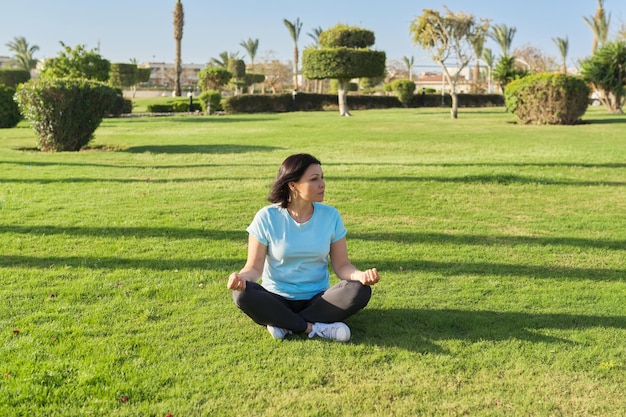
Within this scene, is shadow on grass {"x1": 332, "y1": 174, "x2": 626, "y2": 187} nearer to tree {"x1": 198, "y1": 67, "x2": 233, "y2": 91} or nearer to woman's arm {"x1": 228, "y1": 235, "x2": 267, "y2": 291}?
woman's arm {"x1": 228, "y1": 235, "x2": 267, "y2": 291}

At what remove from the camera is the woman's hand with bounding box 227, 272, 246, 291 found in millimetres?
3322

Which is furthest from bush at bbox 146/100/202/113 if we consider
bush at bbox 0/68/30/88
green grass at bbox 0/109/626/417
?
green grass at bbox 0/109/626/417

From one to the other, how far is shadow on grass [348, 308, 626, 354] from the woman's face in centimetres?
81

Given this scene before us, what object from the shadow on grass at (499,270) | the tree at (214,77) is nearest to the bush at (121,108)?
the tree at (214,77)

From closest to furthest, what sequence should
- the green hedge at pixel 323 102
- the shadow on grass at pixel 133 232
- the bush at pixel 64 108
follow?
1. the shadow on grass at pixel 133 232
2. the bush at pixel 64 108
3. the green hedge at pixel 323 102

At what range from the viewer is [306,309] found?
3.68 metres

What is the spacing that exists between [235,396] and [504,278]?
8.55 feet

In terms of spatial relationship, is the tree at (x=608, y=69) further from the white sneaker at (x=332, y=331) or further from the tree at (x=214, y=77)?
the white sneaker at (x=332, y=331)

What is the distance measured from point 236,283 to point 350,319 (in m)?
0.87

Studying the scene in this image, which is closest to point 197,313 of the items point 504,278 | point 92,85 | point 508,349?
point 508,349

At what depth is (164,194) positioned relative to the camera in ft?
27.0

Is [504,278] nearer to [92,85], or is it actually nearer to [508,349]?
[508,349]

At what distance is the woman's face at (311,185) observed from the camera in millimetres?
3598

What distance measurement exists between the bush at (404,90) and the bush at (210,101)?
514 inches
